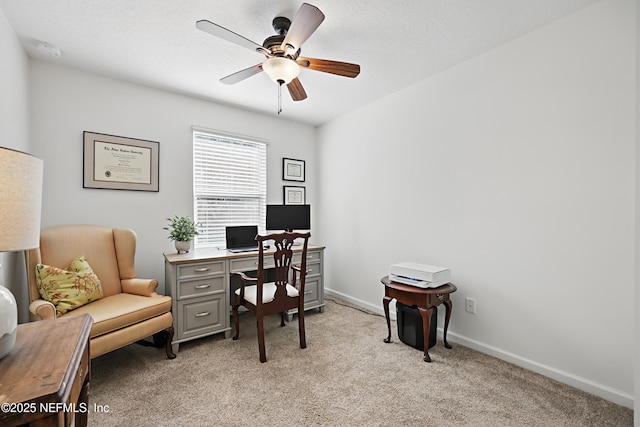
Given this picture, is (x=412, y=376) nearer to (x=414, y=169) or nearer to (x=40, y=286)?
(x=414, y=169)

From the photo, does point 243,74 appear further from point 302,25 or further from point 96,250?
point 96,250

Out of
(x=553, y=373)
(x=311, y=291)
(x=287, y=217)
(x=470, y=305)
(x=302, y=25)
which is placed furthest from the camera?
(x=287, y=217)

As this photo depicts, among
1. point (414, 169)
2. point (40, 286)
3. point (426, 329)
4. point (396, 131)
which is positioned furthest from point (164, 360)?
point (396, 131)

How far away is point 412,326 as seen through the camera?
2561mm

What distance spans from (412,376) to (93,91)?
3.69 metres

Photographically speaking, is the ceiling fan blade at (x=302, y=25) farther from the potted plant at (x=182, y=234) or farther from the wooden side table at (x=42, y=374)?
the potted plant at (x=182, y=234)

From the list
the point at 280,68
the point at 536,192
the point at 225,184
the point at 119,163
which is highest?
the point at 280,68

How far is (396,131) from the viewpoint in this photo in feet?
10.6

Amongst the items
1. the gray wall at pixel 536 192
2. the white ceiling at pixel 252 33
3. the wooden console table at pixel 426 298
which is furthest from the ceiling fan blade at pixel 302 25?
the wooden console table at pixel 426 298

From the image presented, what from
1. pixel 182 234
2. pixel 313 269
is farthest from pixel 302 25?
pixel 313 269

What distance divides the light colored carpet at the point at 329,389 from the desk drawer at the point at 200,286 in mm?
467

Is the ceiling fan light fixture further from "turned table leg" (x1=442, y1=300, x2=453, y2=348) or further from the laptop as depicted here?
"turned table leg" (x1=442, y1=300, x2=453, y2=348)

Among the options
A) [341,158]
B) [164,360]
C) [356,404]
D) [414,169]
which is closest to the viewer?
[356,404]

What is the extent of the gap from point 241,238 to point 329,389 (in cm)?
189
